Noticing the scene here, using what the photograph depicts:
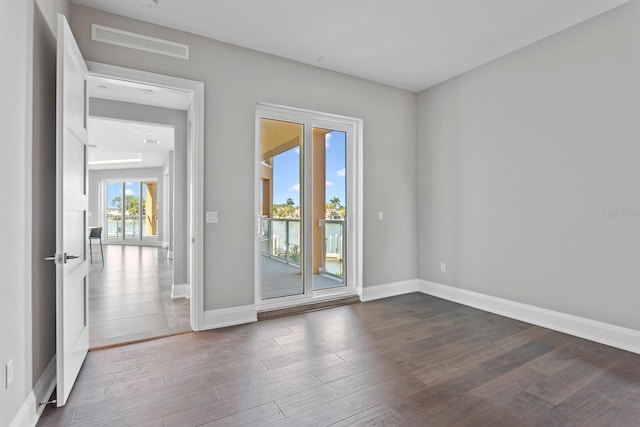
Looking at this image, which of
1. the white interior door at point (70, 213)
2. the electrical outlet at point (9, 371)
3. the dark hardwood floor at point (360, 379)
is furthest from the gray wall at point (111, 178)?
the electrical outlet at point (9, 371)

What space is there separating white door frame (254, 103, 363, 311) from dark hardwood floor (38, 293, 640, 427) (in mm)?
616

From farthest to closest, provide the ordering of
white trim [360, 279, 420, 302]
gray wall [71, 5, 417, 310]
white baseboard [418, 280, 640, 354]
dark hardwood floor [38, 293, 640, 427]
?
white trim [360, 279, 420, 302]
gray wall [71, 5, 417, 310]
white baseboard [418, 280, 640, 354]
dark hardwood floor [38, 293, 640, 427]

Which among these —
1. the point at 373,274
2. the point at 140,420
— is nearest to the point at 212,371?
the point at 140,420

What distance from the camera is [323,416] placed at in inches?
75.9

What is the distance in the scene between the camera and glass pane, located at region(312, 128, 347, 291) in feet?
14.7

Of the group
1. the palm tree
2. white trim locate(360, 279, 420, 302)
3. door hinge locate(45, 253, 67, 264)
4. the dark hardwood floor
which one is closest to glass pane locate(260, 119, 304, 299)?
the palm tree

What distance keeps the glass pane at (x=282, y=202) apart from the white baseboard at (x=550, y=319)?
2.12m

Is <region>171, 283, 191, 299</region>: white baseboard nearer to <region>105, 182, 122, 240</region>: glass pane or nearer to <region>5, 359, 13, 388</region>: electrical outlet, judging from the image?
<region>5, 359, 13, 388</region>: electrical outlet

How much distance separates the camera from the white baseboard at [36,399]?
1720 millimetres

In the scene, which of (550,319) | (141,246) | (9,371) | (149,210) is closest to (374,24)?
(550,319)

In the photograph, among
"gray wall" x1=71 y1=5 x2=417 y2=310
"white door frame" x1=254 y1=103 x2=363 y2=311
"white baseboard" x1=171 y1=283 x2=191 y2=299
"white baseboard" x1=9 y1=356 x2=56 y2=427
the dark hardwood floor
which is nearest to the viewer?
"white baseboard" x1=9 y1=356 x2=56 y2=427

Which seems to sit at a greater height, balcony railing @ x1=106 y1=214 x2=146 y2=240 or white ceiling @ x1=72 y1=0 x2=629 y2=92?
white ceiling @ x1=72 y1=0 x2=629 y2=92

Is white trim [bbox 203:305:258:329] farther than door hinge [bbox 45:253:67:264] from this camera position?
Yes

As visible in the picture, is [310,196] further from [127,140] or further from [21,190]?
[127,140]
